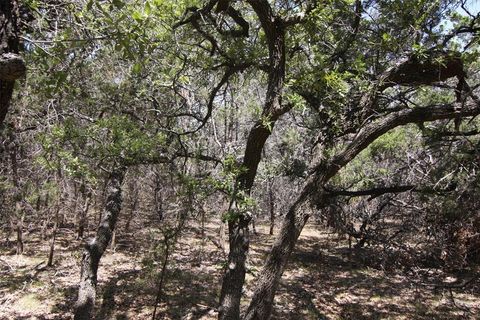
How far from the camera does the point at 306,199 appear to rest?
4.48 metres

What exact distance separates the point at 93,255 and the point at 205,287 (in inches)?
135

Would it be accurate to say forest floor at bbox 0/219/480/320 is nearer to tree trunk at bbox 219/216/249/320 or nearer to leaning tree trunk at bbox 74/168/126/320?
leaning tree trunk at bbox 74/168/126/320

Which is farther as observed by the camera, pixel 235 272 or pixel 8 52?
pixel 235 272

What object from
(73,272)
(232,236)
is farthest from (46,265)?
(232,236)

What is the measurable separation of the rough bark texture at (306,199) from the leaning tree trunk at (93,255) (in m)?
3.90

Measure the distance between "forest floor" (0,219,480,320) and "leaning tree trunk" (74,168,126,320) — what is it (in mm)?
944

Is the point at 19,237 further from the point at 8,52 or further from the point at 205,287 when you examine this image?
the point at 8,52

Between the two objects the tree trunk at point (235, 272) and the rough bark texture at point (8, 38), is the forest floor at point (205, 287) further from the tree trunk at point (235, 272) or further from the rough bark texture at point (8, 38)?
the rough bark texture at point (8, 38)

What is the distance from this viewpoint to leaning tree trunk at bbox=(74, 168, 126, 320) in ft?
24.4

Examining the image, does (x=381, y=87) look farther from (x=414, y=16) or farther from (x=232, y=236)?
(x=232, y=236)

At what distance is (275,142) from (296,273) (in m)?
6.35

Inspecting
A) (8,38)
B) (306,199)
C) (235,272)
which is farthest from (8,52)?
(235,272)

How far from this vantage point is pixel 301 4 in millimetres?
4555

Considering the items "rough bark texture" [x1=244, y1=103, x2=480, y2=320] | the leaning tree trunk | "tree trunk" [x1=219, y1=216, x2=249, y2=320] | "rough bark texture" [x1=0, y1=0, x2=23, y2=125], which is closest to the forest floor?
the leaning tree trunk
